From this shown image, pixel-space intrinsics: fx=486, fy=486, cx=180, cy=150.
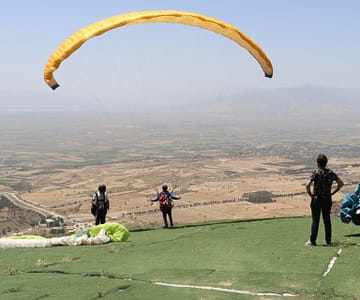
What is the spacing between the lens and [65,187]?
91938 mm

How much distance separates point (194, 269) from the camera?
25.0 ft

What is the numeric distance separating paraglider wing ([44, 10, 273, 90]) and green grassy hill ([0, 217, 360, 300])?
374cm

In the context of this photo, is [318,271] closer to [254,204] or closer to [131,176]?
[254,204]

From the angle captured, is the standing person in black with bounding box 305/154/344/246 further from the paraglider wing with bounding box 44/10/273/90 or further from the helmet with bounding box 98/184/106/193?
the helmet with bounding box 98/184/106/193

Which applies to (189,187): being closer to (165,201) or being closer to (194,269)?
(165,201)

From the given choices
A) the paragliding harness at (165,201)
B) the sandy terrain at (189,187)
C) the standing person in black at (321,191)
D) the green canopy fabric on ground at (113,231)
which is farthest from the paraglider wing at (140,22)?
the sandy terrain at (189,187)

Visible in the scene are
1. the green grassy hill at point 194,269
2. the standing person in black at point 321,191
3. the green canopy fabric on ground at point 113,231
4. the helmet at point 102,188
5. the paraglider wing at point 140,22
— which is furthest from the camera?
the helmet at point 102,188

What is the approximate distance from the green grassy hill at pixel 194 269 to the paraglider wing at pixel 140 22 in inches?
147

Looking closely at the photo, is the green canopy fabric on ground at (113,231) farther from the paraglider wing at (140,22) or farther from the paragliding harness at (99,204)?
the paraglider wing at (140,22)

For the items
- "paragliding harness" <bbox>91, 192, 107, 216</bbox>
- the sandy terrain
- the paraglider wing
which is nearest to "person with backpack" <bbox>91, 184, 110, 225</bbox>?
"paragliding harness" <bbox>91, 192, 107, 216</bbox>

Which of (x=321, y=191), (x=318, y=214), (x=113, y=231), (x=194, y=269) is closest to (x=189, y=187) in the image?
(x=113, y=231)

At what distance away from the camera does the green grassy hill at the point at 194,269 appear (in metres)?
6.32

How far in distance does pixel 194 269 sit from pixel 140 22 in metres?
5.26

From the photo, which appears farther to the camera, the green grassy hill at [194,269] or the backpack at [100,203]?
the backpack at [100,203]
